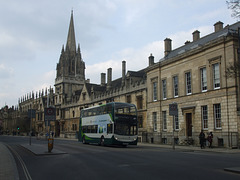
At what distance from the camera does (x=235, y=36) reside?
959 inches

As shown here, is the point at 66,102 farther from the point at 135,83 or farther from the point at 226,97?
the point at 226,97

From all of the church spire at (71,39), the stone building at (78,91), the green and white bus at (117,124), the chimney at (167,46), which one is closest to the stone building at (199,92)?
the chimney at (167,46)

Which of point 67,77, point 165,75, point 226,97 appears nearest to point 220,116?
point 226,97

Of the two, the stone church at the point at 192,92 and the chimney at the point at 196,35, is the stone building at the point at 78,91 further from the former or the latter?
the chimney at the point at 196,35

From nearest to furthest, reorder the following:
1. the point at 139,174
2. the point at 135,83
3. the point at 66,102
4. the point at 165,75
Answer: the point at 139,174 → the point at 165,75 → the point at 135,83 → the point at 66,102

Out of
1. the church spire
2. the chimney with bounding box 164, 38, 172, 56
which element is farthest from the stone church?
the church spire

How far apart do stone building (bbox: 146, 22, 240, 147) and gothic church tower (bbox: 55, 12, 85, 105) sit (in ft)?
155

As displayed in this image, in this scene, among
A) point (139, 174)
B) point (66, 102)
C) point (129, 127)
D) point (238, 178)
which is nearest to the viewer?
point (238, 178)

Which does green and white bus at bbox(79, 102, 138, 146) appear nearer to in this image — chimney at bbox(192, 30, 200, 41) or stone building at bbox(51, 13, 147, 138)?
stone building at bbox(51, 13, 147, 138)

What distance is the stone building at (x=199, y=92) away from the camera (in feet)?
79.2

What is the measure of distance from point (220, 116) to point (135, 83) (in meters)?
17.8

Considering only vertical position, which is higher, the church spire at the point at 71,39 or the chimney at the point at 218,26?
the church spire at the point at 71,39

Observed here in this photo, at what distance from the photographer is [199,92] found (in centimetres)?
2755

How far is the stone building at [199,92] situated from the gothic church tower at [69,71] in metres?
47.3
